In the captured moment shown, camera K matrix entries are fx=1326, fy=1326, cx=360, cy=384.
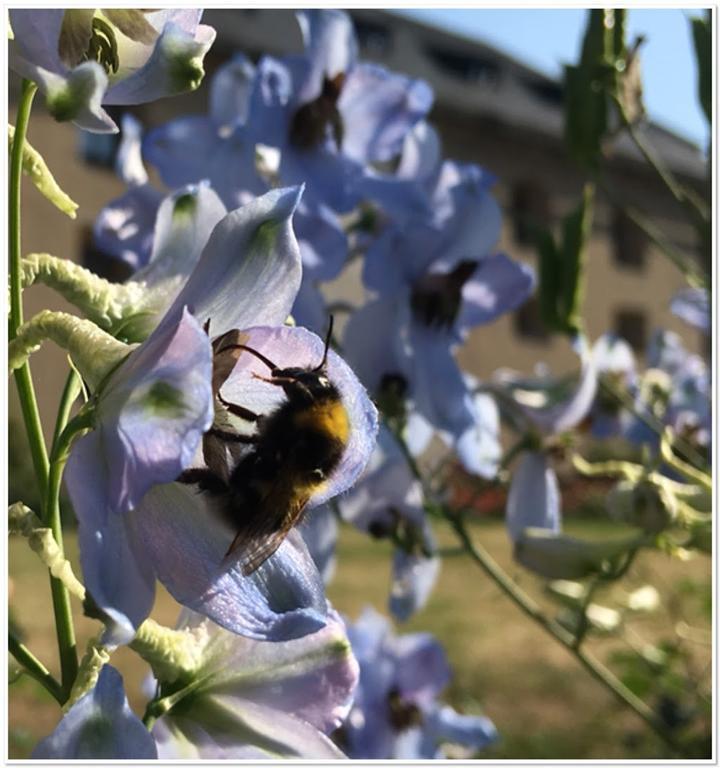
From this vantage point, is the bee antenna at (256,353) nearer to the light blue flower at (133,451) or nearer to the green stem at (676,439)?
the light blue flower at (133,451)

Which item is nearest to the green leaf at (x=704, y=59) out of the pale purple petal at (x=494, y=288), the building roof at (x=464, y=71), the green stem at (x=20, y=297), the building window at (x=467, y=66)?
the pale purple petal at (x=494, y=288)

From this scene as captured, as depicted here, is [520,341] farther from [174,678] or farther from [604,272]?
[174,678]

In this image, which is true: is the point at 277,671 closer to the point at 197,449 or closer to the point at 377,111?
Answer: the point at 197,449

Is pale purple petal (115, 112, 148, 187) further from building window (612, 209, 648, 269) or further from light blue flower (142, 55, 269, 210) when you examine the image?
building window (612, 209, 648, 269)

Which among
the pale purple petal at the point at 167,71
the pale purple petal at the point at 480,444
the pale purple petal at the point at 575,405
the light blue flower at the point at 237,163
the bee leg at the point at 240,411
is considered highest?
the pale purple petal at the point at 167,71

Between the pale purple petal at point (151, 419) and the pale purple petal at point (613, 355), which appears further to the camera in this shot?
the pale purple petal at point (613, 355)

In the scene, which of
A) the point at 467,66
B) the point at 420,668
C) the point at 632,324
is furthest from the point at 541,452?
the point at 632,324
